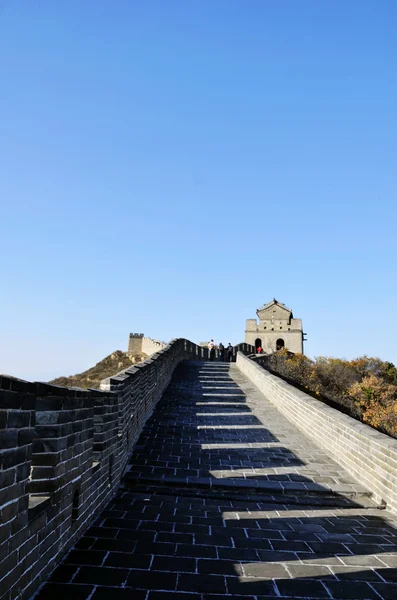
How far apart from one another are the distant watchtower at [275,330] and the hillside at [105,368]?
1297 centimetres

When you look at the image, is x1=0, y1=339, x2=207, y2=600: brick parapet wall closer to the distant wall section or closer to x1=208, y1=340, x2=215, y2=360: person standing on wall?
x1=208, y1=340, x2=215, y2=360: person standing on wall

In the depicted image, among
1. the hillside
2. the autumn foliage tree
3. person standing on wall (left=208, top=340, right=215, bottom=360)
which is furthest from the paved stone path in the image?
the hillside

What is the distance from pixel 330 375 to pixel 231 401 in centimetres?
2132

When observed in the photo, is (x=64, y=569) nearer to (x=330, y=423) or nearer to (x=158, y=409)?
(x=330, y=423)

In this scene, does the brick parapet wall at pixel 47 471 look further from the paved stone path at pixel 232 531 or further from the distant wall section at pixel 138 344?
the distant wall section at pixel 138 344

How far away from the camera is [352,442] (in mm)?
6980

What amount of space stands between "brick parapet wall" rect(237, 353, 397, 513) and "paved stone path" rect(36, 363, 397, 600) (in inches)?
8.0

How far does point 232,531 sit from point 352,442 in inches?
129

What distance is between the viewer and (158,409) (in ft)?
37.7

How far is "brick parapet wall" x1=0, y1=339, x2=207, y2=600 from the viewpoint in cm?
248

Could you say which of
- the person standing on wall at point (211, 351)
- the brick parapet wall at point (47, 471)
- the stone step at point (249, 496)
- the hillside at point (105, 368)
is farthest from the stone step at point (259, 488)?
the hillside at point (105, 368)

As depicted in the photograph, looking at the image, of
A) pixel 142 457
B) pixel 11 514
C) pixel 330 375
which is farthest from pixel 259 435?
pixel 330 375

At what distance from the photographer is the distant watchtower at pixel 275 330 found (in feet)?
160

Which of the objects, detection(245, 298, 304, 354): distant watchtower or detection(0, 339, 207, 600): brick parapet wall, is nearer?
detection(0, 339, 207, 600): brick parapet wall
